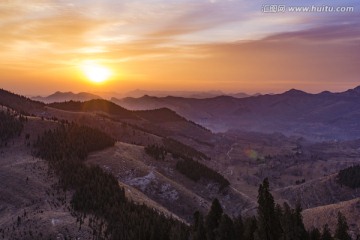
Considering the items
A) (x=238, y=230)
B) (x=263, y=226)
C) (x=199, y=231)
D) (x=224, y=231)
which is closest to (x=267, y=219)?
(x=263, y=226)

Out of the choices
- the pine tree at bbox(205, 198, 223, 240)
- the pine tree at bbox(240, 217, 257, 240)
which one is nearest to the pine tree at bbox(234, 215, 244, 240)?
the pine tree at bbox(205, 198, 223, 240)

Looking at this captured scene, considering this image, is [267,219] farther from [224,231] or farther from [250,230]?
[224,231]

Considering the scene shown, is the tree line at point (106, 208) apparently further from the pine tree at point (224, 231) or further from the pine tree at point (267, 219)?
the pine tree at point (267, 219)

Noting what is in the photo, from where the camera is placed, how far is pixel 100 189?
13988cm

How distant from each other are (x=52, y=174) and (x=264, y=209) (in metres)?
107

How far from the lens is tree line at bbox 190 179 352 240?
73125 mm

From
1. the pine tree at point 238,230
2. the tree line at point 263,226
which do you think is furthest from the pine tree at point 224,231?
the pine tree at point 238,230

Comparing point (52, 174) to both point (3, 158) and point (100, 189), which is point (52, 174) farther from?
point (3, 158)

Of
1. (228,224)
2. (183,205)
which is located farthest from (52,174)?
(228,224)

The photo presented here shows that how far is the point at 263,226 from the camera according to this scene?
243 feet

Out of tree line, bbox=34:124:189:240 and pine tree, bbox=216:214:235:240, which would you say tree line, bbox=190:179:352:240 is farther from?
tree line, bbox=34:124:189:240

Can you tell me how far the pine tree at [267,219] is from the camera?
74.0 meters

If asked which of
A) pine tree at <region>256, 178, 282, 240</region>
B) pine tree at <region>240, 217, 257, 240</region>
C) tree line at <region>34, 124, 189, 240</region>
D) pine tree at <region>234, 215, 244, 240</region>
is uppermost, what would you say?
pine tree at <region>256, 178, 282, 240</region>

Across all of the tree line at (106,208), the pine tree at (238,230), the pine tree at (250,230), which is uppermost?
the pine tree at (250,230)
